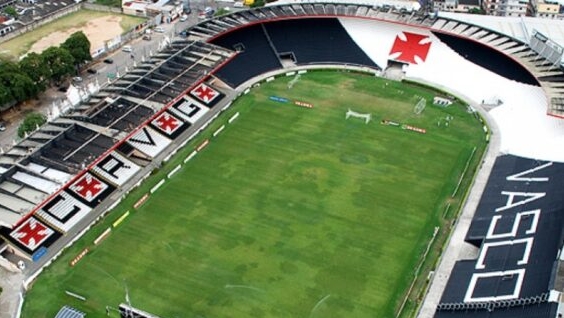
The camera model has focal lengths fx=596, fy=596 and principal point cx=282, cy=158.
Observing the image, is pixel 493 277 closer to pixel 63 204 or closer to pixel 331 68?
pixel 63 204

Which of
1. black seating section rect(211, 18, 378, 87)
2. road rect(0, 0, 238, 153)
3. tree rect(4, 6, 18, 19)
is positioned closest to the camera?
road rect(0, 0, 238, 153)

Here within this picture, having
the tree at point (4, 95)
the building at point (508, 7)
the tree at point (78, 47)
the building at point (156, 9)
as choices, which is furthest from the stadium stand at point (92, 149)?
the building at point (508, 7)

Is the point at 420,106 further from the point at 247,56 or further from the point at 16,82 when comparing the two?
the point at 16,82

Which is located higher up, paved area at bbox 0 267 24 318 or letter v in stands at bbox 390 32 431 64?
letter v in stands at bbox 390 32 431 64

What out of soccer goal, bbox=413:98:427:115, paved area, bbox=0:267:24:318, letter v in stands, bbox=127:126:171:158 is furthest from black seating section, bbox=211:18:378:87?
paved area, bbox=0:267:24:318

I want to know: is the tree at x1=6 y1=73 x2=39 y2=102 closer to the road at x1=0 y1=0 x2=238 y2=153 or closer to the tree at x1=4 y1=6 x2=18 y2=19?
the road at x1=0 y1=0 x2=238 y2=153

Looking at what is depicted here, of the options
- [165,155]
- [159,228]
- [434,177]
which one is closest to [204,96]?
[165,155]

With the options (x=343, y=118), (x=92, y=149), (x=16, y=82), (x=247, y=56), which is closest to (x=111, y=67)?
(x=16, y=82)
